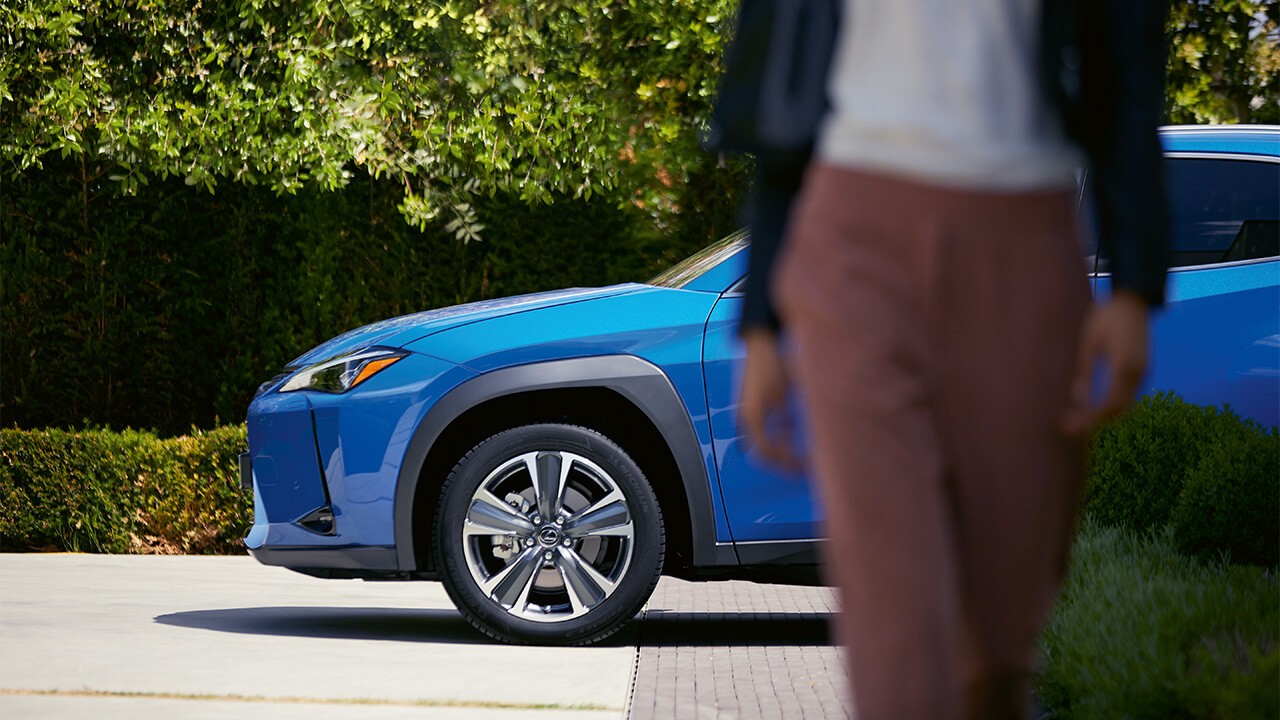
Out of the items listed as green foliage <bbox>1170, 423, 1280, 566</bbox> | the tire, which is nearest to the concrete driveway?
the tire

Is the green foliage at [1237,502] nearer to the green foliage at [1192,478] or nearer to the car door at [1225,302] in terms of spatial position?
the green foliage at [1192,478]

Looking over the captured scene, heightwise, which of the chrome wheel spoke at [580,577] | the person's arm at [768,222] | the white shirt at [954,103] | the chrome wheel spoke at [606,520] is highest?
the white shirt at [954,103]

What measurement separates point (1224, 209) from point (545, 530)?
2.73 metres

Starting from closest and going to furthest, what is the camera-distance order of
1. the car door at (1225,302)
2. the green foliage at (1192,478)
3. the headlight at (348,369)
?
1. the green foliage at (1192,478)
2. the car door at (1225,302)
3. the headlight at (348,369)

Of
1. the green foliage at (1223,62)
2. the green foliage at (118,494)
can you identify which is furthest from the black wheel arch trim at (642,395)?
the green foliage at (1223,62)

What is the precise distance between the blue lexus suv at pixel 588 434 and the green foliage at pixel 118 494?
4619 millimetres

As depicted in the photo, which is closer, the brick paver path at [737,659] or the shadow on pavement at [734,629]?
the brick paver path at [737,659]

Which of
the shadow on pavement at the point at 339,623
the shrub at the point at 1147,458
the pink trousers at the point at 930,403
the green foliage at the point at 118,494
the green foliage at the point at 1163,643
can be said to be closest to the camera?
the pink trousers at the point at 930,403

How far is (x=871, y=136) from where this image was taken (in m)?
1.99

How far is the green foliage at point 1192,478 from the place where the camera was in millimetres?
4859

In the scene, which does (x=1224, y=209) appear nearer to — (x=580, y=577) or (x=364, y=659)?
(x=580, y=577)

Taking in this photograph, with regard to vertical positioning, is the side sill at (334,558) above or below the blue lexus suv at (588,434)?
below

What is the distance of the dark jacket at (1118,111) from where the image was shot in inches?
78.7

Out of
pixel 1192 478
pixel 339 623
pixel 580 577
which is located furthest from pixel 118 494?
pixel 1192 478
